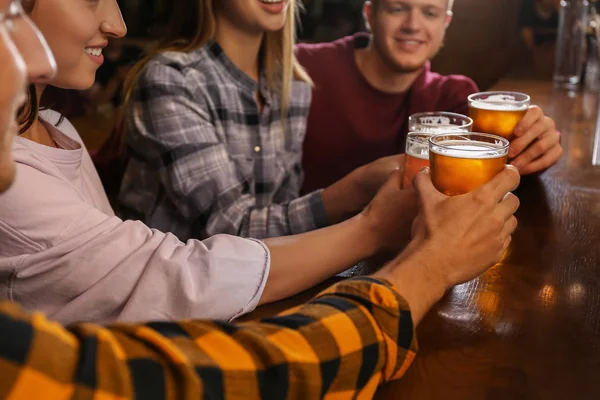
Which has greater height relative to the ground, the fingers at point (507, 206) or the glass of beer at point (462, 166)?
the glass of beer at point (462, 166)

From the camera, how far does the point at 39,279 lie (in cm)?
101

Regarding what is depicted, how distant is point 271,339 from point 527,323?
1.26 feet

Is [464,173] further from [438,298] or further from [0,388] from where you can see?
[0,388]

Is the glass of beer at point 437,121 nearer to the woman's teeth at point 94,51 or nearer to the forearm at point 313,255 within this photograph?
the forearm at point 313,255

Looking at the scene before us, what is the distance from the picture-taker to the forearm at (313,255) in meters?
1.10

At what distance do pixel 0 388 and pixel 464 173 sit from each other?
698mm

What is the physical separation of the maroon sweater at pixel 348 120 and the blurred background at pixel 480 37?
766mm

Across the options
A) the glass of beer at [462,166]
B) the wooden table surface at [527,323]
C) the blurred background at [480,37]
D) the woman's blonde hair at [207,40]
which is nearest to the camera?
the wooden table surface at [527,323]

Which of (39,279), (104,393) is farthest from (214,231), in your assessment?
(104,393)

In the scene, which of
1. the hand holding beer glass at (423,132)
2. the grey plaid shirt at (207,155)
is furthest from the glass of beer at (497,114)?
the grey plaid shirt at (207,155)

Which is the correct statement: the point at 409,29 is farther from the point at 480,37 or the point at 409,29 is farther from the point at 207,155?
the point at 480,37

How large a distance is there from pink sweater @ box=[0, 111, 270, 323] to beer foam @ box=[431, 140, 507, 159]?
324mm

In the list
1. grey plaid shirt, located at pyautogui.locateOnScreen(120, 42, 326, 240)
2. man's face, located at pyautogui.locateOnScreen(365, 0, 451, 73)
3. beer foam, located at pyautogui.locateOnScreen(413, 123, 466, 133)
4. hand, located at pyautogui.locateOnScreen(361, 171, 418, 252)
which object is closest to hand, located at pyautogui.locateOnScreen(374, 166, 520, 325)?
hand, located at pyautogui.locateOnScreen(361, 171, 418, 252)

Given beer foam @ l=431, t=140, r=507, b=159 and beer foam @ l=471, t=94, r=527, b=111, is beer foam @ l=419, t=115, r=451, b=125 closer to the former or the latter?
beer foam @ l=471, t=94, r=527, b=111
